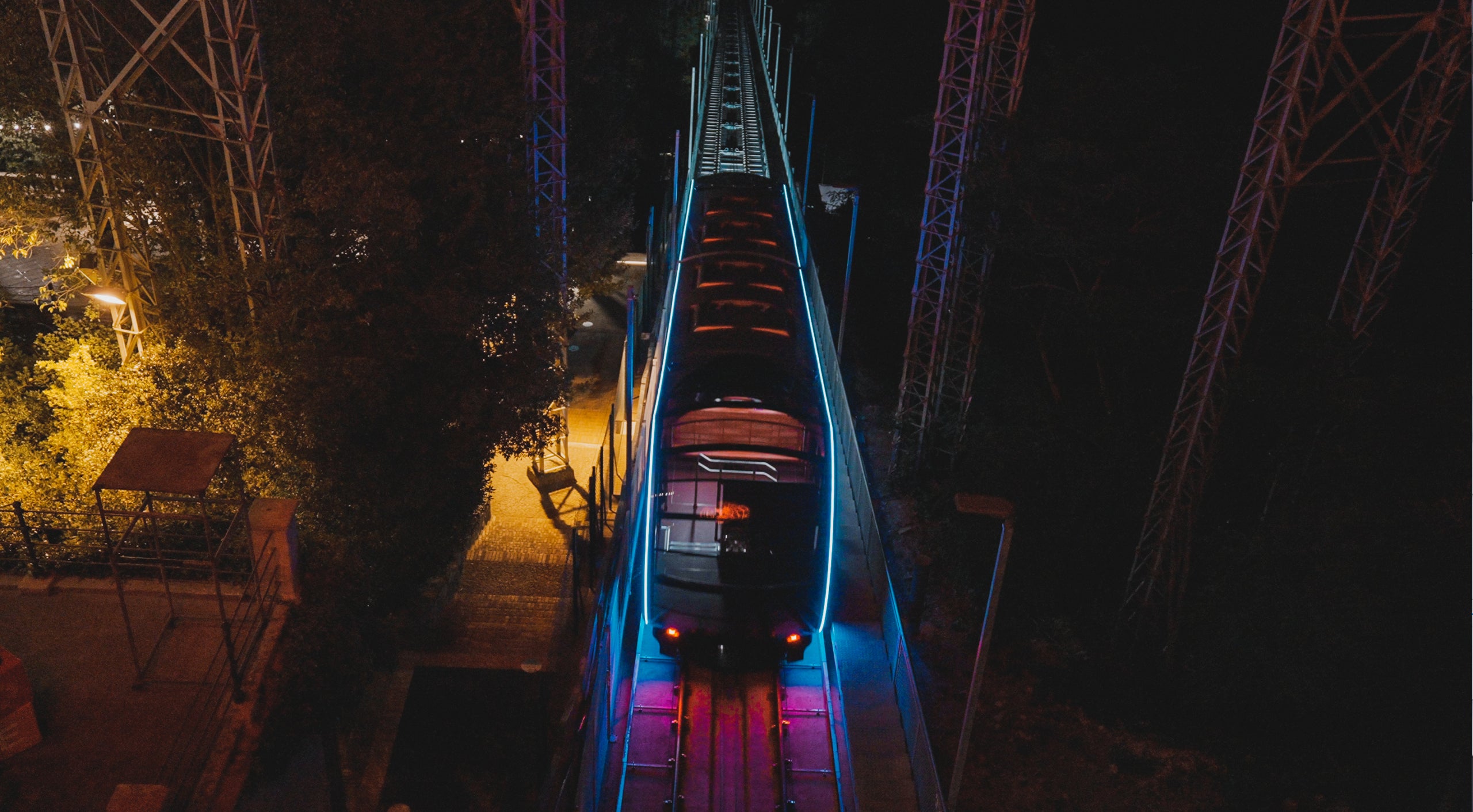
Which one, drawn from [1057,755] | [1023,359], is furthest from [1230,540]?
[1023,359]

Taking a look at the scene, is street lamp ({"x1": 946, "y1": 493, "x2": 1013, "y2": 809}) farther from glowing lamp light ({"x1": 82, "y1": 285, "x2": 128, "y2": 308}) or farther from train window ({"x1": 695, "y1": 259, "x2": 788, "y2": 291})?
glowing lamp light ({"x1": 82, "y1": 285, "x2": 128, "y2": 308})

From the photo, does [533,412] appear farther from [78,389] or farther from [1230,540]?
[1230,540]

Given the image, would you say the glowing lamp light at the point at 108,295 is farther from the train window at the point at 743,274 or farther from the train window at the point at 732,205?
the train window at the point at 732,205

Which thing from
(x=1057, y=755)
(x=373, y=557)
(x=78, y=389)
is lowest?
(x=1057, y=755)

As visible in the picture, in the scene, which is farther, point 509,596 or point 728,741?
point 509,596

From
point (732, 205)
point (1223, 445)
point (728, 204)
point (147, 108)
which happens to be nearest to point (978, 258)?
point (1223, 445)

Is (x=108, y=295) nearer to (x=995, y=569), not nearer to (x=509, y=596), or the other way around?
(x=509, y=596)
